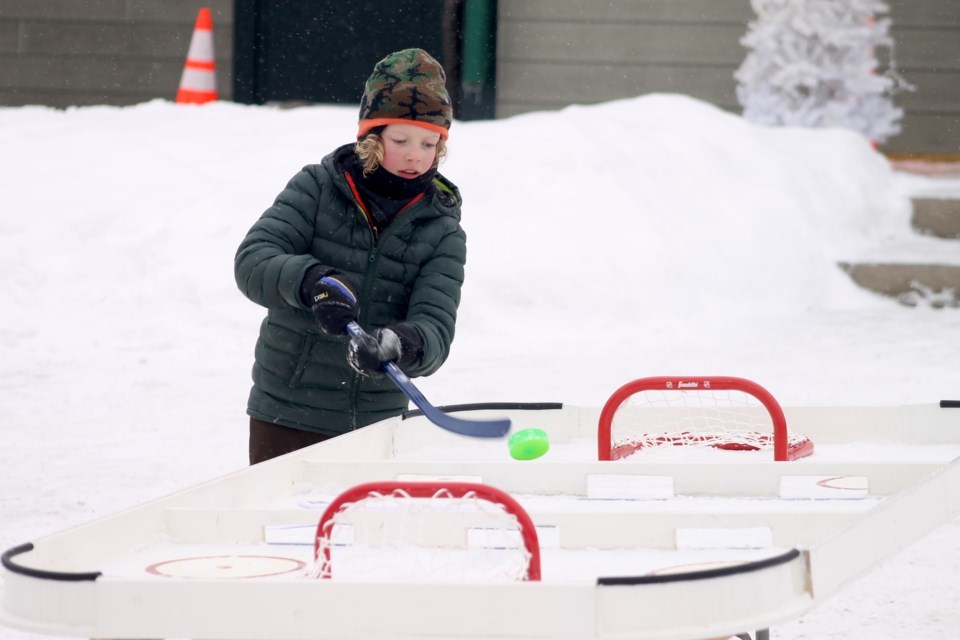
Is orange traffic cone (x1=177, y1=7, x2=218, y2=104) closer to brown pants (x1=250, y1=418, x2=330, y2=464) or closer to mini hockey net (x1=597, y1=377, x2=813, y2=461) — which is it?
brown pants (x1=250, y1=418, x2=330, y2=464)

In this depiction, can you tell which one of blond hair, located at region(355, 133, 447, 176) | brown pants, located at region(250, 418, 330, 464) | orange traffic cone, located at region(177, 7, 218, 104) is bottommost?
brown pants, located at region(250, 418, 330, 464)

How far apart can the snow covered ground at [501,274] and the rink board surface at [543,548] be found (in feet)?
4.95

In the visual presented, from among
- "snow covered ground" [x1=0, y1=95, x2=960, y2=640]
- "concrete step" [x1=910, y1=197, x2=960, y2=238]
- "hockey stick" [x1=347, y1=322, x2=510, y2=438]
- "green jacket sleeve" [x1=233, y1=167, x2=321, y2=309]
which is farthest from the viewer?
"concrete step" [x1=910, y1=197, x2=960, y2=238]

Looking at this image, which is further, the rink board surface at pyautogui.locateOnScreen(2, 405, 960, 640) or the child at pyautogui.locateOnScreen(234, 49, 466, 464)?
the child at pyautogui.locateOnScreen(234, 49, 466, 464)

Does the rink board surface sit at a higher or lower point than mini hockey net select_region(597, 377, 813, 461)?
lower

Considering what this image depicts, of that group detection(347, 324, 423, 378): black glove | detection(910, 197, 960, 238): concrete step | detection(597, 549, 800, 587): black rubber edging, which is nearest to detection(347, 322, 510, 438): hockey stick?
detection(347, 324, 423, 378): black glove

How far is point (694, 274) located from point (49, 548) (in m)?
7.22

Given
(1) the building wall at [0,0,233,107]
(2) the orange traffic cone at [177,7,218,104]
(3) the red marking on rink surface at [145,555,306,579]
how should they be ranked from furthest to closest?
(1) the building wall at [0,0,233,107] < (2) the orange traffic cone at [177,7,218,104] < (3) the red marking on rink surface at [145,555,306,579]

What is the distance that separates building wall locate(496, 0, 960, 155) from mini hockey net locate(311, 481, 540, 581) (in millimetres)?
11181

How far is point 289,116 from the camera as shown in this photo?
34.9 ft

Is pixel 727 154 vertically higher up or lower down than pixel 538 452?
higher up

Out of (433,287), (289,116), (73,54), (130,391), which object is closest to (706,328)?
(130,391)

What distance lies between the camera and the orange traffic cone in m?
11.7

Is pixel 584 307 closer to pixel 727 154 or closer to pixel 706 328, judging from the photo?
pixel 706 328
